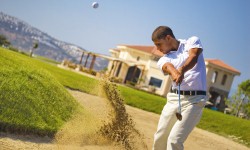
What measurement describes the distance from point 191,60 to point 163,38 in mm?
580

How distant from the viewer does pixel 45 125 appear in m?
8.03

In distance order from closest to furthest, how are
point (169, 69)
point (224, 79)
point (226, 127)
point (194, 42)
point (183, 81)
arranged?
1. point (169, 69)
2. point (194, 42)
3. point (183, 81)
4. point (226, 127)
5. point (224, 79)

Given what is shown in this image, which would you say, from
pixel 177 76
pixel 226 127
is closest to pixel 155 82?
pixel 226 127

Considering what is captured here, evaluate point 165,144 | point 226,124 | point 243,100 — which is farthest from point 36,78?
point 243,100

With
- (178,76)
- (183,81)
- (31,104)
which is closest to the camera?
(178,76)

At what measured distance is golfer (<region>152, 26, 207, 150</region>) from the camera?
5.20m

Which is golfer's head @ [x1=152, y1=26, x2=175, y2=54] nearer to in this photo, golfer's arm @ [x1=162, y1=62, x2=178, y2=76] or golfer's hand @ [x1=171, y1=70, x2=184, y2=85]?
golfer's arm @ [x1=162, y1=62, x2=178, y2=76]

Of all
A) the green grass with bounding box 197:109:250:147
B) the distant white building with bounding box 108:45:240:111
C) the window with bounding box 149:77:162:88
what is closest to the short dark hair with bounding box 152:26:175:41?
the green grass with bounding box 197:109:250:147

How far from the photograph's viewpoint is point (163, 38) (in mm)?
5387

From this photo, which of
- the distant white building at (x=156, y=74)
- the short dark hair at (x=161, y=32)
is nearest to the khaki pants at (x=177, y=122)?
the short dark hair at (x=161, y=32)

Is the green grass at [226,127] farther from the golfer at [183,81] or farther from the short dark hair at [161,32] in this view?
the short dark hair at [161,32]

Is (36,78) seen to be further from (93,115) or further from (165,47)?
(165,47)

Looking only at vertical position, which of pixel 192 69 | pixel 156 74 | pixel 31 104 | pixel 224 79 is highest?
pixel 224 79

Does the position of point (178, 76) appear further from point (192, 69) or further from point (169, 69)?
point (192, 69)
